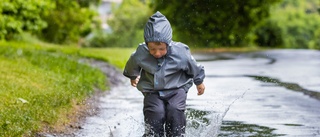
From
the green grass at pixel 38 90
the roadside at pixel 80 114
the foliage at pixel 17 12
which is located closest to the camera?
the green grass at pixel 38 90

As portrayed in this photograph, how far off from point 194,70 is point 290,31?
42.3 metres

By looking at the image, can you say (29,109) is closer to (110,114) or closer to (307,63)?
(110,114)

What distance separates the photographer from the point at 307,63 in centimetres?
2203

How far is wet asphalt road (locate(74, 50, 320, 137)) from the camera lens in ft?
29.3

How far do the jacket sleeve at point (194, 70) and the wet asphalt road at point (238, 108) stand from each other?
75cm

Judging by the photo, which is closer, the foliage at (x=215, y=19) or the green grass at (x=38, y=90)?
the green grass at (x=38, y=90)

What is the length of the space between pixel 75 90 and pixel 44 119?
327cm

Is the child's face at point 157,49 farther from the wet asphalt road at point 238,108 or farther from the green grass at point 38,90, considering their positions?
the green grass at point 38,90

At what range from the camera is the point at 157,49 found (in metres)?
7.12

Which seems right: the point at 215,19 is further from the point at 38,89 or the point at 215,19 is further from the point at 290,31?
the point at 38,89

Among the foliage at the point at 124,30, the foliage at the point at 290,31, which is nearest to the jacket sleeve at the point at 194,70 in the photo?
the foliage at the point at 290,31

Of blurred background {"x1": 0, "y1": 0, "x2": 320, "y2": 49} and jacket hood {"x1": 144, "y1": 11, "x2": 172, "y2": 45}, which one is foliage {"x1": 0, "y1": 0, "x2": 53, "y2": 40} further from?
jacket hood {"x1": 144, "y1": 11, "x2": 172, "y2": 45}

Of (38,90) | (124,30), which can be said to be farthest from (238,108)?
(124,30)

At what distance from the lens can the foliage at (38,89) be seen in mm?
8500
